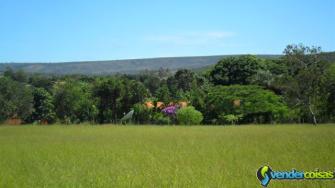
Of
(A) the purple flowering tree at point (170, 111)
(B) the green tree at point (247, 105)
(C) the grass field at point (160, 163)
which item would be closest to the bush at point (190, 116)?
(B) the green tree at point (247, 105)

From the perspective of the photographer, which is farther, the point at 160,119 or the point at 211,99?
the point at 160,119

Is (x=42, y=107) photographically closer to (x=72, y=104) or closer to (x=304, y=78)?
(x=72, y=104)

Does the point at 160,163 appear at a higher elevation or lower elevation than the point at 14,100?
higher

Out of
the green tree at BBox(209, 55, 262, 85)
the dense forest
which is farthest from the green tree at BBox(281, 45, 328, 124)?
the green tree at BBox(209, 55, 262, 85)

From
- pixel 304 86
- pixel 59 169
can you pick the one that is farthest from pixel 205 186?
pixel 304 86

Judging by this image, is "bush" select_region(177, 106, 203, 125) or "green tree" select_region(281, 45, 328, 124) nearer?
"green tree" select_region(281, 45, 328, 124)

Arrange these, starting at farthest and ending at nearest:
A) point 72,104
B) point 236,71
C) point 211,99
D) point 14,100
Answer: point 236,71
point 14,100
point 72,104
point 211,99

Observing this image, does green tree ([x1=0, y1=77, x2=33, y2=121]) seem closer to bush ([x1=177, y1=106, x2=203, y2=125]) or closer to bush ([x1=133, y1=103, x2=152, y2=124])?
bush ([x1=133, y1=103, x2=152, y2=124])

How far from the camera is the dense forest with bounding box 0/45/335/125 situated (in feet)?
138

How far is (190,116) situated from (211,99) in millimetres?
4124

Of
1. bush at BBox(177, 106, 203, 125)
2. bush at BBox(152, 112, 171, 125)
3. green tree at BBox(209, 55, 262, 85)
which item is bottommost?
bush at BBox(152, 112, 171, 125)

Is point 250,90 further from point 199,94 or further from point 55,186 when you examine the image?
point 55,186

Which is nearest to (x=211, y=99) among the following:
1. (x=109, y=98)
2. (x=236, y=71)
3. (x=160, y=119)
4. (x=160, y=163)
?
(x=160, y=119)

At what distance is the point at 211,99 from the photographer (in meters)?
53.3
